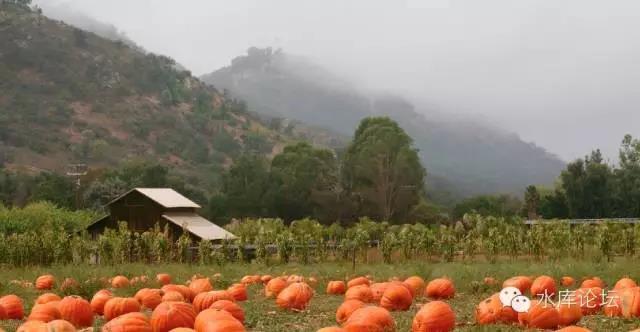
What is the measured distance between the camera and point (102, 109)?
121m

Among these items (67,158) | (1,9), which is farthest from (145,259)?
(1,9)

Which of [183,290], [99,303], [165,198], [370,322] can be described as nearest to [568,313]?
[370,322]

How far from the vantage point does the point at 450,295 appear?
36.8ft

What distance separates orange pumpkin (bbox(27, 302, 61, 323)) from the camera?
777 cm

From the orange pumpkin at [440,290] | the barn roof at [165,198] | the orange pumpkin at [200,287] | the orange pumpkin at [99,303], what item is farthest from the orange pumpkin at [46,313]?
the barn roof at [165,198]

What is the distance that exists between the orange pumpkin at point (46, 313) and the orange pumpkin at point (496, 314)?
14.9ft

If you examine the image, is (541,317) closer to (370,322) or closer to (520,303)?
(520,303)

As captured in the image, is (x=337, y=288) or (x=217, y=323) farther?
(x=337, y=288)

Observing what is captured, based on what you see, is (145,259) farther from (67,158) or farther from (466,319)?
(67,158)

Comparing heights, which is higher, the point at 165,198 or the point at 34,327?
the point at 165,198

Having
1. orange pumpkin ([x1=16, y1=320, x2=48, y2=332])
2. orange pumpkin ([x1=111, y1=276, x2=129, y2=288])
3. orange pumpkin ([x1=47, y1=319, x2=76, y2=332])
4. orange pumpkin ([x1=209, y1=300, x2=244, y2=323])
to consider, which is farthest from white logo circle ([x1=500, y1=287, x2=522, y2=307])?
orange pumpkin ([x1=111, y1=276, x2=129, y2=288])

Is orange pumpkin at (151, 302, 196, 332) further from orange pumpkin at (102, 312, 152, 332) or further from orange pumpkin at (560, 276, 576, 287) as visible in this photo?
orange pumpkin at (560, 276, 576, 287)

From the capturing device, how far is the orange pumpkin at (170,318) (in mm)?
6957

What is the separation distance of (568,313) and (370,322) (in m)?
2.27
